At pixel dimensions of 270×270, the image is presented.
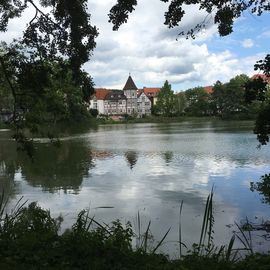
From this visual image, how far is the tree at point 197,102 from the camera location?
395ft

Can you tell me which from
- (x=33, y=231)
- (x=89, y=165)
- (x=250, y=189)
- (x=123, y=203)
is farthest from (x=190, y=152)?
(x=33, y=231)

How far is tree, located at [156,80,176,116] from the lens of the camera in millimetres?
127125

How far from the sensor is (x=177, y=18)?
823 cm

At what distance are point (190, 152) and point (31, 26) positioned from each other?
65.2ft

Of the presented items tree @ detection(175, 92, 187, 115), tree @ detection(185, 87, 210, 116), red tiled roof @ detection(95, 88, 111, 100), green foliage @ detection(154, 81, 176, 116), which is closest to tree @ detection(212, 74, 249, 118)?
tree @ detection(185, 87, 210, 116)

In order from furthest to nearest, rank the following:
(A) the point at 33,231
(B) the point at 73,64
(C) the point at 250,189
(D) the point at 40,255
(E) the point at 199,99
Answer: (E) the point at 199,99
(C) the point at 250,189
(B) the point at 73,64
(A) the point at 33,231
(D) the point at 40,255

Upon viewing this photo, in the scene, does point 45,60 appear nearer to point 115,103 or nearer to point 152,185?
point 152,185

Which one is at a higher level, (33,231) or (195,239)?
(33,231)

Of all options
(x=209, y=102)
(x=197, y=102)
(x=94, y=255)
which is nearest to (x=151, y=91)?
(x=197, y=102)

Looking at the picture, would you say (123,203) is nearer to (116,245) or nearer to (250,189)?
(250,189)

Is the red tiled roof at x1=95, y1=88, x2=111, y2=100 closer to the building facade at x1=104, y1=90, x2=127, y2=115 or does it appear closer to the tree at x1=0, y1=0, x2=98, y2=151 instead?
the building facade at x1=104, y1=90, x2=127, y2=115

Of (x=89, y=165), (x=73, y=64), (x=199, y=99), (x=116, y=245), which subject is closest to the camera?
(x=116, y=245)

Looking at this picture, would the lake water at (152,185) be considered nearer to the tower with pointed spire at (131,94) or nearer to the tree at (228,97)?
the tree at (228,97)

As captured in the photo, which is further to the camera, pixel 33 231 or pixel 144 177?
pixel 144 177
